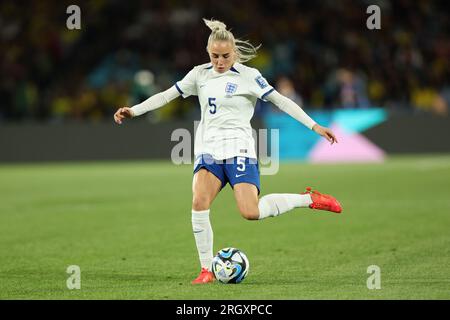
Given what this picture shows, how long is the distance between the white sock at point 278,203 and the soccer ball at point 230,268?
466 millimetres

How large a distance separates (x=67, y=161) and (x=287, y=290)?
1699cm

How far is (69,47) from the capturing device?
85.5 feet

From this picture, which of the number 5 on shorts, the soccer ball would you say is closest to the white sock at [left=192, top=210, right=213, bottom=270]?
the soccer ball

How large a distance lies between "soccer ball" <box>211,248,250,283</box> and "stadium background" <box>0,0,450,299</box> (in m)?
2.29

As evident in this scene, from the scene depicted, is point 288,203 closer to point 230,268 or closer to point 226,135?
point 226,135

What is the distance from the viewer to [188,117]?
2359 cm

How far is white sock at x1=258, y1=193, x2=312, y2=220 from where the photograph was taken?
766 centimetres

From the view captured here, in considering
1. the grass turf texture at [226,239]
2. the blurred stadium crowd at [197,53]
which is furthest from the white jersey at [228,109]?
the blurred stadium crowd at [197,53]

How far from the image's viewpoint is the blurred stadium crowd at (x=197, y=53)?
23.7m

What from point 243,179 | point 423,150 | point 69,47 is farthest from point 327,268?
point 69,47

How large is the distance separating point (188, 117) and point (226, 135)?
52.6 feet

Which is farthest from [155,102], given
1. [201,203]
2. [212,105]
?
[201,203]
